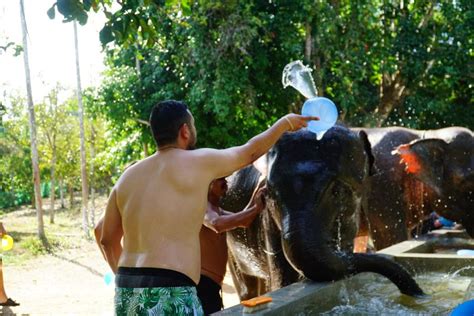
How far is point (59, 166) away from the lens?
28.1m

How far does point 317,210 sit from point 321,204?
9cm

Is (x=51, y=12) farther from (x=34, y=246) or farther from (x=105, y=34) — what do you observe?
(x=34, y=246)

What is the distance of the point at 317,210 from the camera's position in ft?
15.3

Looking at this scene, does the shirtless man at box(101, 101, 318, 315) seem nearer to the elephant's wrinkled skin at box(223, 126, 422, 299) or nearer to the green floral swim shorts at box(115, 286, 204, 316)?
the green floral swim shorts at box(115, 286, 204, 316)

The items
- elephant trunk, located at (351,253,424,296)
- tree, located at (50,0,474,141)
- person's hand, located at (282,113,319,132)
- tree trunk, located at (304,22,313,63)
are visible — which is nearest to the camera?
Result: person's hand, located at (282,113,319,132)

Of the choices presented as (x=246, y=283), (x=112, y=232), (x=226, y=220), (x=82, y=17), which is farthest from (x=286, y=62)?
(x=112, y=232)

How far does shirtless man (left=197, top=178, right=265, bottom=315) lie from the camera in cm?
466

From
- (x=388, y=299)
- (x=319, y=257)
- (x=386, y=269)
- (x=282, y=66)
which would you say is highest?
(x=282, y=66)

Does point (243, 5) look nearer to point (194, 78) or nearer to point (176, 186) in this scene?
point (194, 78)

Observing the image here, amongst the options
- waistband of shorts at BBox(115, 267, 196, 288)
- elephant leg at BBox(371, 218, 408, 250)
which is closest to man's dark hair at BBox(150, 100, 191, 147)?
waistband of shorts at BBox(115, 267, 196, 288)

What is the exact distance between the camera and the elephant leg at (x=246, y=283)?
6613 millimetres

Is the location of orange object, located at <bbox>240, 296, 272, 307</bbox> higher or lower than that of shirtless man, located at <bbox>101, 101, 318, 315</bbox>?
lower

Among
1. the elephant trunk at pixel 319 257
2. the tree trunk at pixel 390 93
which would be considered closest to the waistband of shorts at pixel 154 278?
the elephant trunk at pixel 319 257

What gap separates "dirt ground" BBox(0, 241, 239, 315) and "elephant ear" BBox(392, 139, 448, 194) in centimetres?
345
